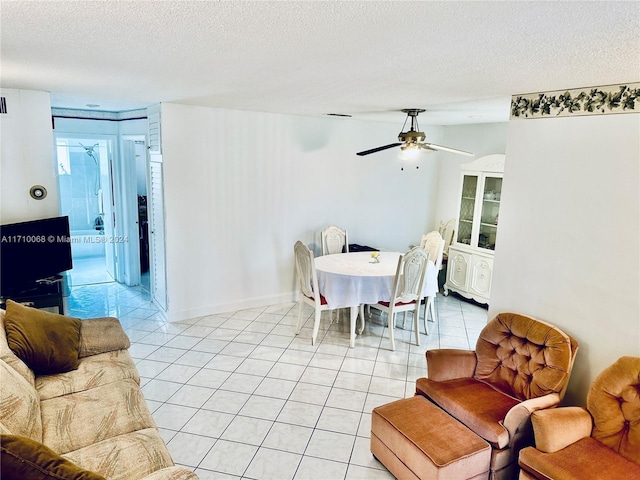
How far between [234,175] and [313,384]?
249 cm

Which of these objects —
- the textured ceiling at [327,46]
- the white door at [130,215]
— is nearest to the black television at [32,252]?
the textured ceiling at [327,46]

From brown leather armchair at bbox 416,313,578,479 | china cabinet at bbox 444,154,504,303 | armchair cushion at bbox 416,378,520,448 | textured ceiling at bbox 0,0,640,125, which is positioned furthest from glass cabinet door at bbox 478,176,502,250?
armchair cushion at bbox 416,378,520,448

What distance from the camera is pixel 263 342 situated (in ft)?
14.1

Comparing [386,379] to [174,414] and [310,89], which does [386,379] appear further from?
[310,89]

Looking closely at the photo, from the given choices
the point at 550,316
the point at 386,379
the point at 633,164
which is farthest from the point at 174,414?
the point at 633,164

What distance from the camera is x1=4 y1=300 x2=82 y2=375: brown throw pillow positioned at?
2525 millimetres

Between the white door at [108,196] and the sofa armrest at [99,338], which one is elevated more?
the white door at [108,196]

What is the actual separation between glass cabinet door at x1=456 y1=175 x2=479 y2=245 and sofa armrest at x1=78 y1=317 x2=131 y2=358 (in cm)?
423

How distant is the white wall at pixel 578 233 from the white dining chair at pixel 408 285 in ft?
3.41

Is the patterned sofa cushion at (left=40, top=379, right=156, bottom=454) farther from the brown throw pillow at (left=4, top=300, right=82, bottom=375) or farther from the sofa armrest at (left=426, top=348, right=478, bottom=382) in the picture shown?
the sofa armrest at (left=426, top=348, right=478, bottom=382)

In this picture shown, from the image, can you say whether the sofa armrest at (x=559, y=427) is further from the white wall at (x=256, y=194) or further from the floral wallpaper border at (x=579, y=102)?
the white wall at (x=256, y=194)

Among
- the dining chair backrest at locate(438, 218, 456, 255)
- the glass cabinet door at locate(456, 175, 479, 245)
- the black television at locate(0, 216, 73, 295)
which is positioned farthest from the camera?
the dining chair backrest at locate(438, 218, 456, 255)

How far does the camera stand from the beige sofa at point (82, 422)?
1.46 m

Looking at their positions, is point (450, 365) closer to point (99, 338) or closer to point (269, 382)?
point (269, 382)
